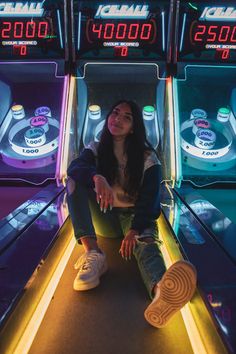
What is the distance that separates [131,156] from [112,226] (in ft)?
1.35

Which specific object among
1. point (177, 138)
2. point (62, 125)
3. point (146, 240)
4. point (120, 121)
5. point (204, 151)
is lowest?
point (146, 240)

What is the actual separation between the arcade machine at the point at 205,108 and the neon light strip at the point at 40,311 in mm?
731

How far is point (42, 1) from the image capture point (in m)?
2.75

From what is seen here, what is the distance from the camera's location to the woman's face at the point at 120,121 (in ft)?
6.32

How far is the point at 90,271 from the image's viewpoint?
5.03 feet

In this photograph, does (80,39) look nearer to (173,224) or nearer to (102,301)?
(173,224)

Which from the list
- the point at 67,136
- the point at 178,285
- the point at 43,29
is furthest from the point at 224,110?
the point at 178,285

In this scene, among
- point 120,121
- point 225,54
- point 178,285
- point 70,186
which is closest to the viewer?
point 178,285

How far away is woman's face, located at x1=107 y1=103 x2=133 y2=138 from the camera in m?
1.93

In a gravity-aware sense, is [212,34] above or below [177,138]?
above

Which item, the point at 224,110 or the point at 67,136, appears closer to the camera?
the point at 67,136

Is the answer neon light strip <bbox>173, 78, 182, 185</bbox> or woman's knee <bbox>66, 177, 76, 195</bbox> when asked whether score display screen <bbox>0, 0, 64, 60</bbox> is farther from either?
woman's knee <bbox>66, 177, 76, 195</bbox>

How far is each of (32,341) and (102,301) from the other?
34 centimetres

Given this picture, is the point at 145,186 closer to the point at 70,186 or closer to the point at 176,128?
the point at 70,186
